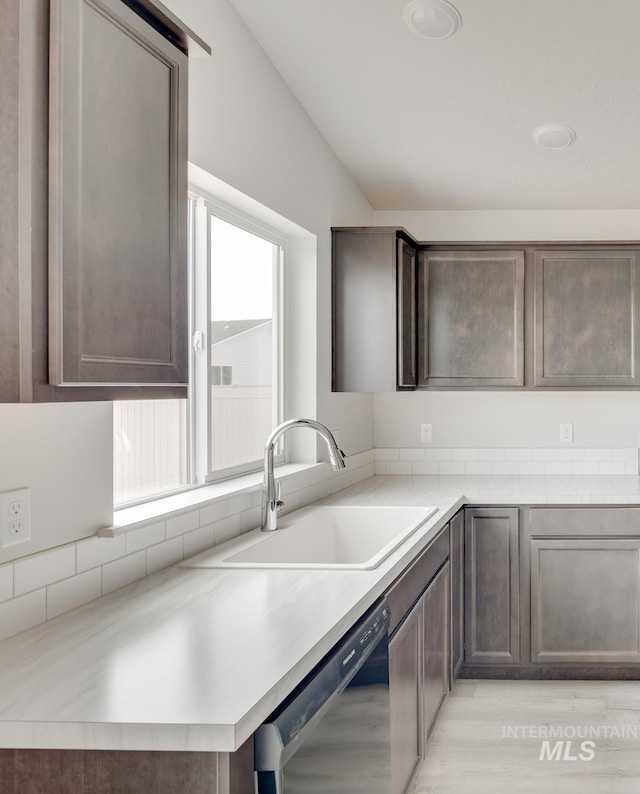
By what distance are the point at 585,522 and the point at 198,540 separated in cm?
194

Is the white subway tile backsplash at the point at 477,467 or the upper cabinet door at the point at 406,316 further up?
the upper cabinet door at the point at 406,316

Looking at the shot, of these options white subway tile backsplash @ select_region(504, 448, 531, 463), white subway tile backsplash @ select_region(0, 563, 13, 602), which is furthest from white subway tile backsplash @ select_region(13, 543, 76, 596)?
white subway tile backsplash @ select_region(504, 448, 531, 463)

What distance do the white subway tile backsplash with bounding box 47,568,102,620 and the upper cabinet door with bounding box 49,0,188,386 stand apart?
0.48 metres

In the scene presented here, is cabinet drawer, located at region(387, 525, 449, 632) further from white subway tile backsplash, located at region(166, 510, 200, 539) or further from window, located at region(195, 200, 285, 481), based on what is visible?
window, located at region(195, 200, 285, 481)

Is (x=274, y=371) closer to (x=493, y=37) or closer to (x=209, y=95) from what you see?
(x=209, y=95)

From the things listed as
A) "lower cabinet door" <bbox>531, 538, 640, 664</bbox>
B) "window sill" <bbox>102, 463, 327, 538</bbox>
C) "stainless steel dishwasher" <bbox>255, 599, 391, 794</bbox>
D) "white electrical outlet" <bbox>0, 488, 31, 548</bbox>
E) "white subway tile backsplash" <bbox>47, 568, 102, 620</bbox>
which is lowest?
"lower cabinet door" <bbox>531, 538, 640, 664</bbox>

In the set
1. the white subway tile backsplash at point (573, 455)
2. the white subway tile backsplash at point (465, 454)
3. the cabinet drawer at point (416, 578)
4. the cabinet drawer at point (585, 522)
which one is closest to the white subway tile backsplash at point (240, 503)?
the cabinet drawer at point (416, 578)

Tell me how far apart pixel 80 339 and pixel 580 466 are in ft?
11.7

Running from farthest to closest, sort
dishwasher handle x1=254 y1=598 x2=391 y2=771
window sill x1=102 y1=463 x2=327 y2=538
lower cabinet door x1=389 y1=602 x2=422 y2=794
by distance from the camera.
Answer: lower cabinet door x1=389 y1=602 x2=422 y2=794, window sill x1=102 y1=463 x2=327 y2=538, dishwasher handle x1=254 y1=598 x2=391 y2=771

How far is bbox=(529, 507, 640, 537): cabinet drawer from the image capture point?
3.25 meters

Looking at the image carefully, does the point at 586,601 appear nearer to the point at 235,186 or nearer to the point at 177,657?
the point at 235,186

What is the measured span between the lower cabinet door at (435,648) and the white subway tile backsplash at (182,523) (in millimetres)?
823

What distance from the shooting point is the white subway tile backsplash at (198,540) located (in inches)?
78.0

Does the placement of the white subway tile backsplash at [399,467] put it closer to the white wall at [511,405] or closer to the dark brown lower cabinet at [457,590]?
the white wall at [511,405]
